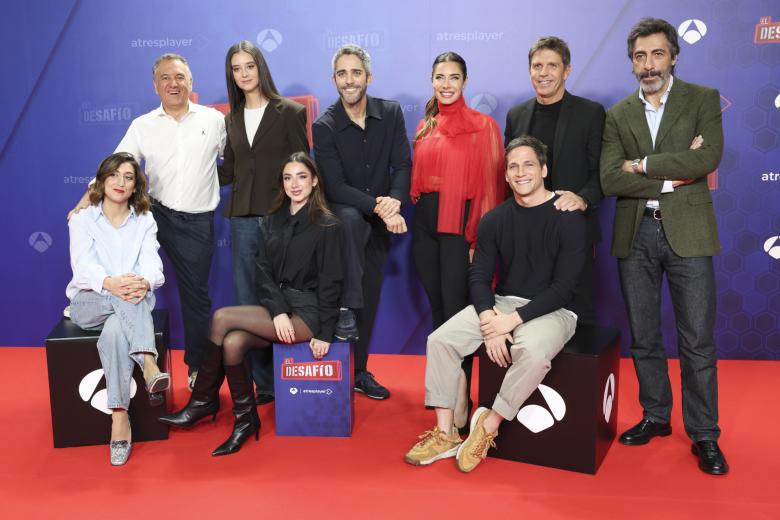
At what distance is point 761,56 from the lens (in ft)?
13.6

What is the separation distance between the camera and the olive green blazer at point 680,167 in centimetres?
290

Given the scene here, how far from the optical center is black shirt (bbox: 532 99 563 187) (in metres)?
3.26

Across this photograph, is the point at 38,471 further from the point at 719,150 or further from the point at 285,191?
the point at 719,150

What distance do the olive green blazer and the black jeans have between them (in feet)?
0.20

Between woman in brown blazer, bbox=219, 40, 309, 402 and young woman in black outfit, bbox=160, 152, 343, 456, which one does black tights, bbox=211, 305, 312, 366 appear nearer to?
young woman in black outfit, bbox=160, 152, 343, 456

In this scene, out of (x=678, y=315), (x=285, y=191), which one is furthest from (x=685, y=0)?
(x=285, y=191)

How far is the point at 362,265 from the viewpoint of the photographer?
11.6ft

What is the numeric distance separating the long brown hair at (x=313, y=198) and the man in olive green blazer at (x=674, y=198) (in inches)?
49.0

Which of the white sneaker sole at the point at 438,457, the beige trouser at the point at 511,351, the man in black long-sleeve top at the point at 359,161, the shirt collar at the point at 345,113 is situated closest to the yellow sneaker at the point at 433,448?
the white sneaker sole at the point at 438,457

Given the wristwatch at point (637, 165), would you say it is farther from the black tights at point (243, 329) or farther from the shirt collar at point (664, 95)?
the black tights at point (243, 329)

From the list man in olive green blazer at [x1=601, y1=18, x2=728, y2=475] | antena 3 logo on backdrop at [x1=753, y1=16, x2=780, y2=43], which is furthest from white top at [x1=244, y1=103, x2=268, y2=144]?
antena 3 logo on backdrop at [x1=753, y1=16, x2=780, y2=43]

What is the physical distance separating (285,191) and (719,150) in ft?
6.22

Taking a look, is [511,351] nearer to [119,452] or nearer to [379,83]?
[119,452]

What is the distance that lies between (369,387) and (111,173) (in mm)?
1701
